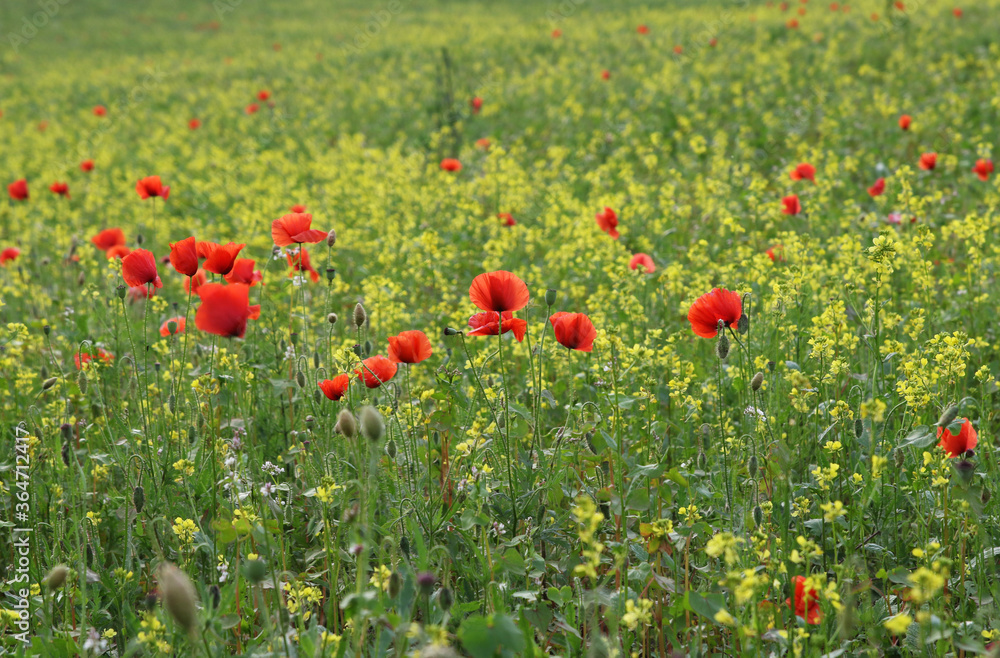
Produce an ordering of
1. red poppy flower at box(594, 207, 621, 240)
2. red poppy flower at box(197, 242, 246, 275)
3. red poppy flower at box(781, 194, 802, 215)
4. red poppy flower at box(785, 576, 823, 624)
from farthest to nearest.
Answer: red poppy flower at box(781, 194, 802, 215) < red poppy flower at box(594, 207, 621, 240) < red poppy flower at box(197, 242, 246, 275) < red poppy flower at box(785, 576, 823, 624)

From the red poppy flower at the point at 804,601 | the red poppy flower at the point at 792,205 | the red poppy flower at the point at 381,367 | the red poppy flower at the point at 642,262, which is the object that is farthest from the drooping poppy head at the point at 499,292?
the red poppy flower at the point at 792,205

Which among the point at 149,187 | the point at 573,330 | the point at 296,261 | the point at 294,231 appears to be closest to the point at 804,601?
the point at 573,330

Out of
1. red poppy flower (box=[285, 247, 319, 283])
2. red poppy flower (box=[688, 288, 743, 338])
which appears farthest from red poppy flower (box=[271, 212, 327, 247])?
red poppy flower (box=[688, 288, 743, 338])

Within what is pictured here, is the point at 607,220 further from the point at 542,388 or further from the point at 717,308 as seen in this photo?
the point at 717,308

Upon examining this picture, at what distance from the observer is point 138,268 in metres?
2.41

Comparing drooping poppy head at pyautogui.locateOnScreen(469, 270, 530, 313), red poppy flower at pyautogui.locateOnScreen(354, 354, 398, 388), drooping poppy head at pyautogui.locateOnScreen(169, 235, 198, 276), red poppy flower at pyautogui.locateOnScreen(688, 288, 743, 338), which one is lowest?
red poppy flower at pyautogui.locateOnScreen(354, 354, 398, 388)

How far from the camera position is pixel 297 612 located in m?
1.79

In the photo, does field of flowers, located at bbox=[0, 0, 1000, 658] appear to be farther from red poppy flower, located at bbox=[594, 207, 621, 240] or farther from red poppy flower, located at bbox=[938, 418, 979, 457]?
red poppy flower, located at bbox=[594, 207, 621, 240]

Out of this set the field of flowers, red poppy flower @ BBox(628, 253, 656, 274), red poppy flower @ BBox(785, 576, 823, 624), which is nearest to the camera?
red poppy flower @ BBox(785, 576, 823, 624)

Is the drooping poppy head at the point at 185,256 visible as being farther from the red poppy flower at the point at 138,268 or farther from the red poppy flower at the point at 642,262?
the red poppy flower at the point at 642,262

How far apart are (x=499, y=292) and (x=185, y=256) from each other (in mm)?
980

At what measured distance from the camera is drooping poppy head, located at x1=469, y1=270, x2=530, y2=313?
6.80 ft

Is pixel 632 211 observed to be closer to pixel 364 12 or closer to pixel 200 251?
pixel 200 251

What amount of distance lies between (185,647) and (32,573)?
2.51 feet
